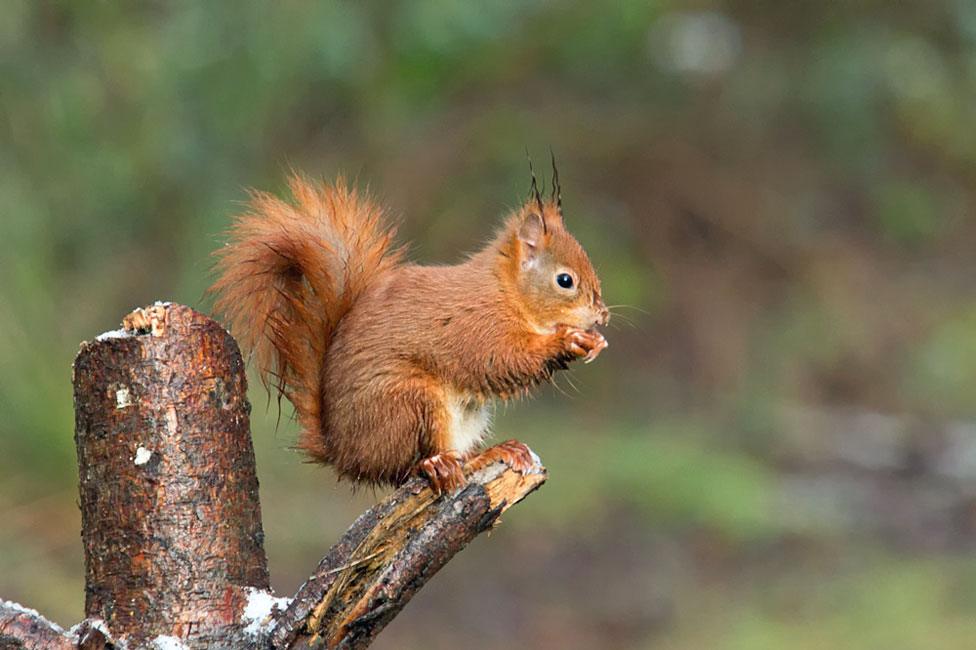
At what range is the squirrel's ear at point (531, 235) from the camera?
7.87ft

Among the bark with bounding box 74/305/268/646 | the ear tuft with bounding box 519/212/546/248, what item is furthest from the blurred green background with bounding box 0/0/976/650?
the bark with bounding box 74/305/268/646

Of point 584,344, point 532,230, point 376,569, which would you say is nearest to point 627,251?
point 532,230

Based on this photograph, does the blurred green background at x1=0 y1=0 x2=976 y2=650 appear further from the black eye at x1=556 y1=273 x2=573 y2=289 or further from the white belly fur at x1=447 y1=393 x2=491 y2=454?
the white belly fur at x1=447 y1=393 x2=491 y2=454

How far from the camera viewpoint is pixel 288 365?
6.90 ft

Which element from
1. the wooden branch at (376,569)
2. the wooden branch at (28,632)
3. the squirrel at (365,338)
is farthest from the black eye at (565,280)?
the wooden branch at (28,632)

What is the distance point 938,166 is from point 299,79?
4135 mm

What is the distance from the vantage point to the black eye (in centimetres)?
239

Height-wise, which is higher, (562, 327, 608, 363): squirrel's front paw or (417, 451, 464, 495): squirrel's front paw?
(562, 327, 608, 363): squirrel's front paw

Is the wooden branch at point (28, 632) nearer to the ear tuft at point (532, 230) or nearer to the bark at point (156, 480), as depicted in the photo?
the bark at point (156, 480)

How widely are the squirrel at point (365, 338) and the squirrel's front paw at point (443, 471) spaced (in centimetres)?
1

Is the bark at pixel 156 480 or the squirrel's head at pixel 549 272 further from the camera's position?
the squirrel's head at pixel 549 272

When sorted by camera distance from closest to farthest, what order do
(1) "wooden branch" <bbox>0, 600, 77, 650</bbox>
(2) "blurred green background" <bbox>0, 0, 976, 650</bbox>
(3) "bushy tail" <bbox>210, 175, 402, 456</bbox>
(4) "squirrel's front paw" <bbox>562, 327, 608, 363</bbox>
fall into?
(1) "wooden branch" <bbox>0, 600, 77, 650</bbox> → (3) "bushy tail" <bbox>210, 175, 402, 456</bbox> → (4) "squirrel's front paw" <bbox>562, 327, 608, 363</bbox> → (2) "blurred green background" <bbox>0, 0, 976, 650</bbox>

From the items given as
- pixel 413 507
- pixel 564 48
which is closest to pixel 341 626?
pixel 413 507

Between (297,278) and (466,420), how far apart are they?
12.8 inches
